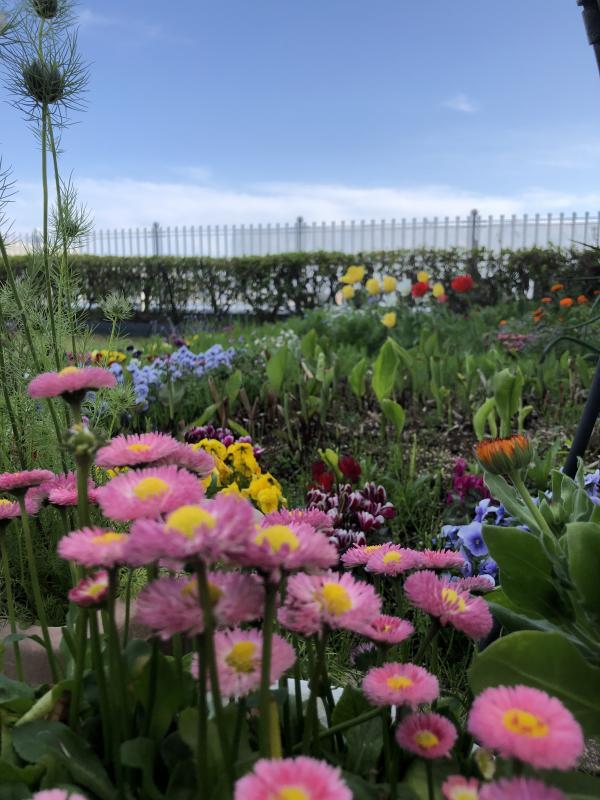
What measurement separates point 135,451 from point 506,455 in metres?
0.61

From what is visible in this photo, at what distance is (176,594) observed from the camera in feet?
1.77

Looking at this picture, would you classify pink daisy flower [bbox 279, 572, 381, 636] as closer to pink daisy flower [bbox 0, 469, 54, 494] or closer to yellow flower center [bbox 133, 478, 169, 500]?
yellow flower center [bbox 133, 478, 169, 500]

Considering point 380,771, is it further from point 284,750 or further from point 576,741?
point 576,741

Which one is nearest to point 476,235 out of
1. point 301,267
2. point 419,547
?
point 301,267

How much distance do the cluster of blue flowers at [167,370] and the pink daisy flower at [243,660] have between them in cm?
297

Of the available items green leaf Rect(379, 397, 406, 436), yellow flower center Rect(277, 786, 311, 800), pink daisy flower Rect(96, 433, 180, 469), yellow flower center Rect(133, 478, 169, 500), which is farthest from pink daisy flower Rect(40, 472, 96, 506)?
green leaf Rect(379, 397, 406, 436)

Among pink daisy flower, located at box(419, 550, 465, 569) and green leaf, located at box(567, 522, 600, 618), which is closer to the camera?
pink daisy flower, located at box(419, 550, 465, 569)

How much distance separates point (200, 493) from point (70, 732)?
0.34m

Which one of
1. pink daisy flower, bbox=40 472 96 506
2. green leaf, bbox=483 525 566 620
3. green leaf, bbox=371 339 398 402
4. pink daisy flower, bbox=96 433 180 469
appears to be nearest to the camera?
pink daisy flower, bbox=96 433 180 469

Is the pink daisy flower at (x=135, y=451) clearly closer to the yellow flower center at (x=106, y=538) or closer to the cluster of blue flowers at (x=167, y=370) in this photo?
the yellow flower center at (x=106, y=538)

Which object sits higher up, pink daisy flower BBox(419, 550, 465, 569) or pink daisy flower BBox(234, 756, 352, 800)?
pink daisy flower BBox(234, 756, 352, 800)

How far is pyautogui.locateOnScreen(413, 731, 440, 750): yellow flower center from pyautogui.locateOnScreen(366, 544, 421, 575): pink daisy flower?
0.72 feet

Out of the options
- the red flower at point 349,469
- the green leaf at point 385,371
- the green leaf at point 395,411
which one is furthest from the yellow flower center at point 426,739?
the green leaf at point 385,371

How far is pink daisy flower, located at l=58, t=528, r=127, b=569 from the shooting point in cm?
55
